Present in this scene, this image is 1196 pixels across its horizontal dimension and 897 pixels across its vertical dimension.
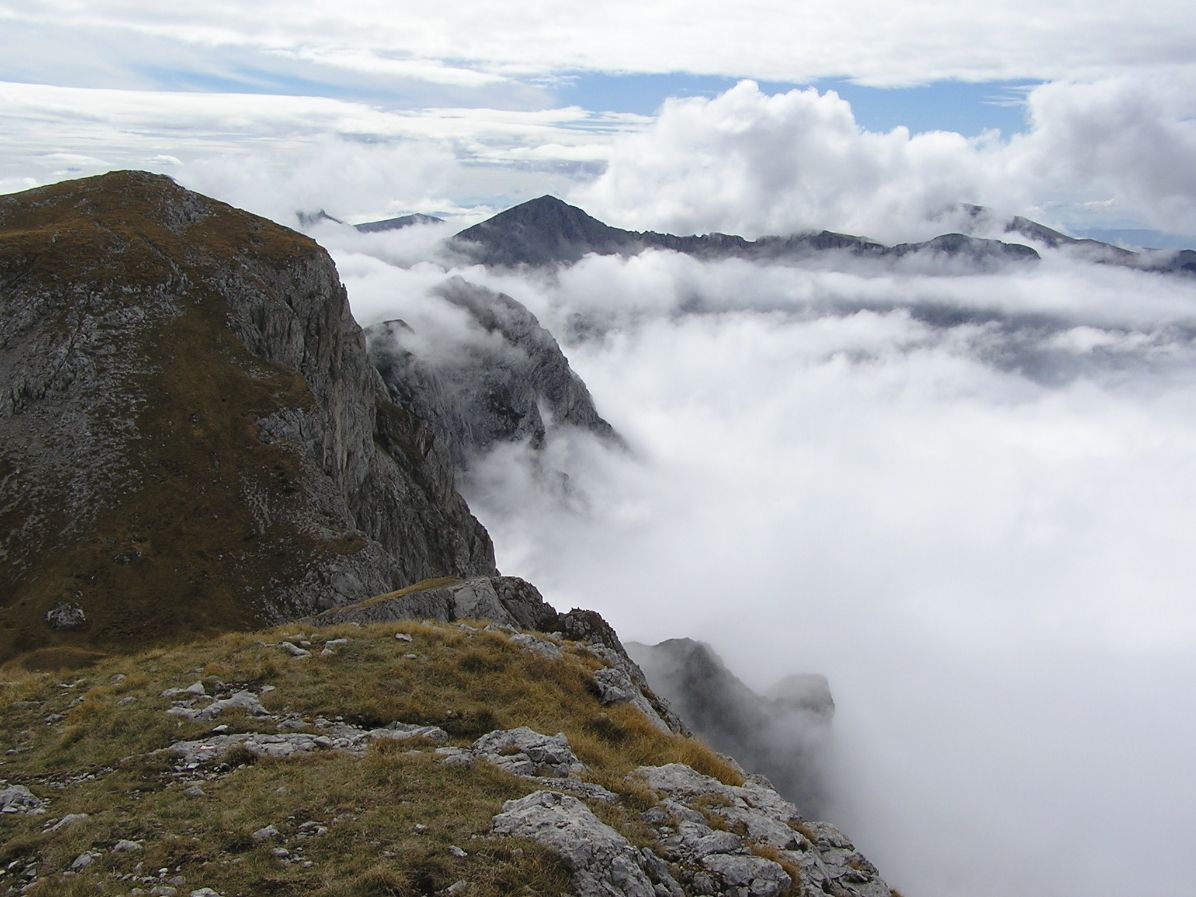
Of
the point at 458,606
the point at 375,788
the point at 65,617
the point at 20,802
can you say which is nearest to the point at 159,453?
the point at 65,617

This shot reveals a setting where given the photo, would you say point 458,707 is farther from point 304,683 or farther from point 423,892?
point 423,892

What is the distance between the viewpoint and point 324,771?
55.2 feet

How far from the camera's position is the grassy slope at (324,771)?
41.8 feet

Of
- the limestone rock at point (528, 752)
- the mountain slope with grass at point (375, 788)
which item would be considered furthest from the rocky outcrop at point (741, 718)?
the limestone rock at point (528, 752)

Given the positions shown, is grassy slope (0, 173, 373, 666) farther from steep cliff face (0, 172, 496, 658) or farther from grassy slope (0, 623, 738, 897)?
grassy slope (0, 623, 738, 897)

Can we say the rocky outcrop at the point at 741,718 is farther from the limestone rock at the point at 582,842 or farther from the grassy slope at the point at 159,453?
the limestone rock at the point at 582,842

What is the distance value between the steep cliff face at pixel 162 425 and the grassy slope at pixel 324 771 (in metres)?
35.9

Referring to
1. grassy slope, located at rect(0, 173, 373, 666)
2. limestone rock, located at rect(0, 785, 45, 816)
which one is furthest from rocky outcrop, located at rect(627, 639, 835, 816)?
limestone rock, located at rect(0, 785, 45, 816)

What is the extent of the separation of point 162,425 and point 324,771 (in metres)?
64.5

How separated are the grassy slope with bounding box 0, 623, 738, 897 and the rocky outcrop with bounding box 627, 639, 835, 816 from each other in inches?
4939

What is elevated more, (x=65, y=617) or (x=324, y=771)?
(x=324, y=771)

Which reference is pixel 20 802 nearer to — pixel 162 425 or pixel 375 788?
pixel 375 788

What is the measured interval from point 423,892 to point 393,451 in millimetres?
123974

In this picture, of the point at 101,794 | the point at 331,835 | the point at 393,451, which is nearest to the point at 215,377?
the point at 393,451
